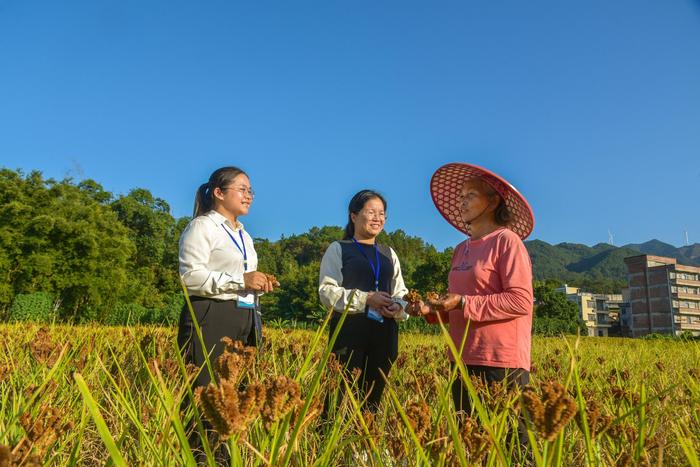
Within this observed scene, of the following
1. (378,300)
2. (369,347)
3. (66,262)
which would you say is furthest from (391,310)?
(66,262)

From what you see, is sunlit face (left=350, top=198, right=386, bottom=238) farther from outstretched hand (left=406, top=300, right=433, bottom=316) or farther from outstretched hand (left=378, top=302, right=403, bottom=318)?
outstretched hand (left=406, top=300, right=433, bottom=316)

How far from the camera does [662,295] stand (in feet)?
279

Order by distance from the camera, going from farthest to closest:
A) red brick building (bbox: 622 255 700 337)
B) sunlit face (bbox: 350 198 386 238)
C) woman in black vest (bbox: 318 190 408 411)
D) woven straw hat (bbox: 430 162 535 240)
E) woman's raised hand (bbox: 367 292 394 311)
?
red brick building (bbox: 622 255 700 337) < sunlit face (bbox: 350 198 386 238) < woman in black vest (bbox: 318 190 408 411) < woman's raised hand (bbox: 367 292 394 311) < woven straw hat (bbox: 430 162 535 240)

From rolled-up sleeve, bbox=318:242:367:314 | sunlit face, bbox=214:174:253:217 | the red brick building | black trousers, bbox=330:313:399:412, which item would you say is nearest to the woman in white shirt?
sunlit face, bbox=214:174:253:217

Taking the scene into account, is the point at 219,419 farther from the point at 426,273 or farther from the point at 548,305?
the point at 548,305

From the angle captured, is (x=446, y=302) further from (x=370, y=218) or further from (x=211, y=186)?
(x=211, y=186)

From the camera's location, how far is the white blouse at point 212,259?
2684 mm

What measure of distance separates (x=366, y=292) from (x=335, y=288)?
0.21 m

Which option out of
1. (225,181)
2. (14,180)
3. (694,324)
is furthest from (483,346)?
(694,324)

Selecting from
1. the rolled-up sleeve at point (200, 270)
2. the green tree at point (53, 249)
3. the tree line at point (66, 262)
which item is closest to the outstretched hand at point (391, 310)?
the rolled-up sleeve at point (200, 270)

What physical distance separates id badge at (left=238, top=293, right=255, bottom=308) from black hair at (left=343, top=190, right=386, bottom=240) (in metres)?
1.09

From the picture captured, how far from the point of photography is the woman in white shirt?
2.68 metres

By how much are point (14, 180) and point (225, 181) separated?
107 ft

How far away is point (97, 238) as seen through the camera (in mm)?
29438
